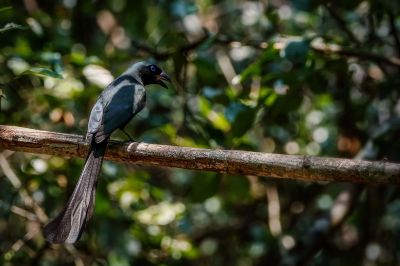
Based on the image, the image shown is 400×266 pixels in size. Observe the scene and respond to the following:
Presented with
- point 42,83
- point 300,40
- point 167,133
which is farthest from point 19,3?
point 300,40

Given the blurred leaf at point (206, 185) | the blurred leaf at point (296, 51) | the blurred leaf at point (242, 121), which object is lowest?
the blurred leaf at point (206, 185)

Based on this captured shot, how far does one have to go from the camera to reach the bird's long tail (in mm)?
3262

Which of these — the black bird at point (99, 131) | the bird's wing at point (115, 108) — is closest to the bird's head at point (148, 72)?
the black bird at point (99, 131)

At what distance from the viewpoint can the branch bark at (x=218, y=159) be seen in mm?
2801

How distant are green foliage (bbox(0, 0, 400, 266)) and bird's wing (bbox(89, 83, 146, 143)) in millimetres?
369

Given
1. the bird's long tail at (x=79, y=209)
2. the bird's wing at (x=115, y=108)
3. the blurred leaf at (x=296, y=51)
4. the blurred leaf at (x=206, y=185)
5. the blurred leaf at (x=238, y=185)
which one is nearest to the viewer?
the bird's long tail at (x=79, y=209)

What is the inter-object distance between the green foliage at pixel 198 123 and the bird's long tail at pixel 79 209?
24.4 inches

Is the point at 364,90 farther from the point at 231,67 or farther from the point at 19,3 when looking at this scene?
the point at 19,3

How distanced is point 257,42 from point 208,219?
9.42 ft

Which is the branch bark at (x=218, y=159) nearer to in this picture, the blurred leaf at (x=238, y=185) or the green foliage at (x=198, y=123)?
the green foliage at (x=198, y=123)

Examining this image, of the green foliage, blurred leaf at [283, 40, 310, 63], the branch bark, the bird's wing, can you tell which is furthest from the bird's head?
the branch bark

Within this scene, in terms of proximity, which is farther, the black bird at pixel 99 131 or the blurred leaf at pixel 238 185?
the blurred leaf at pixel 238 185

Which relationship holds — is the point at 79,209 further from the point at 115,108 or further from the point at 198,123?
the point at 198,123

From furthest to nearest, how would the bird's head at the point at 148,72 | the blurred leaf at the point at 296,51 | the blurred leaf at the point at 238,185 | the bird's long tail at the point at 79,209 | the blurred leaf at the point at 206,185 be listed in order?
the bird's head at the point at 148,72 < the blurred leaf at the point at 238,185 < the blurred leaf at the point at 206,185 < the blurred leaf at the point at 296,51 < the bird's long tail at the point at 79,209
